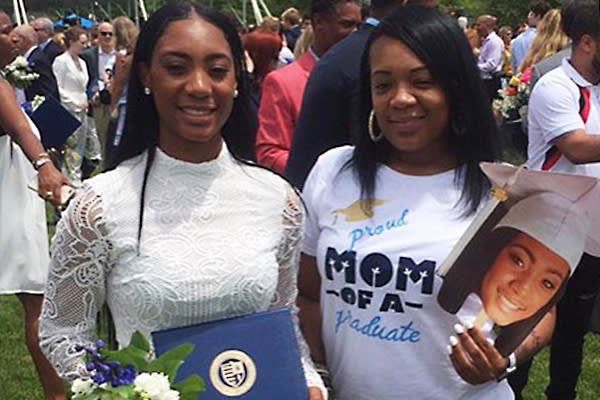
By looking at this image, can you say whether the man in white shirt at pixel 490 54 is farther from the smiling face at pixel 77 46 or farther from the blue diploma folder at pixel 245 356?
the blue diploma folder at pixel 245 356

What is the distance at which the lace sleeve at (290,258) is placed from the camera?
252 centimetres

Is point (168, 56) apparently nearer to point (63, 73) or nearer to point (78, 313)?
point (78, 313)

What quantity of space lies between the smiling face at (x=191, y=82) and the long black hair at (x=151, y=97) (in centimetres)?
3

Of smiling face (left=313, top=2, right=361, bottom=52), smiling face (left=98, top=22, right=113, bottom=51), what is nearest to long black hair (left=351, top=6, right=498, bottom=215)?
smiling face (left=313, top=2, right=361, bottom=52)

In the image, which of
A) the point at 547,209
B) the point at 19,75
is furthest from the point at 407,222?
the point at 19,75

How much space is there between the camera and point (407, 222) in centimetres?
241

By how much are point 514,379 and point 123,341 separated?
296 centimetres

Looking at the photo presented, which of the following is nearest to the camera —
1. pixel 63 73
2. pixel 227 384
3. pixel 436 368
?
pixel 227 384

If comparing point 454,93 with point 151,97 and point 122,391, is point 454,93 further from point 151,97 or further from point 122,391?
point 122,391

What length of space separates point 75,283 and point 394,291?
Answer: 2.52ft

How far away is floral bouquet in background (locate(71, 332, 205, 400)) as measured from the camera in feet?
6.51

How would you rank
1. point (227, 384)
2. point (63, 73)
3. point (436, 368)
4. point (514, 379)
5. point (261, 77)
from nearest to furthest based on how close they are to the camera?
1. point (227, 384)
2. point (436, 368)
3. point (514, 379)
4. point (261, 77)
5. point (63, 73)

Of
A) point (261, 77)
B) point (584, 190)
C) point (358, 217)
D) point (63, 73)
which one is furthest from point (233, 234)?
point (63, 73)

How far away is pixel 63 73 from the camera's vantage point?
1197 cm
